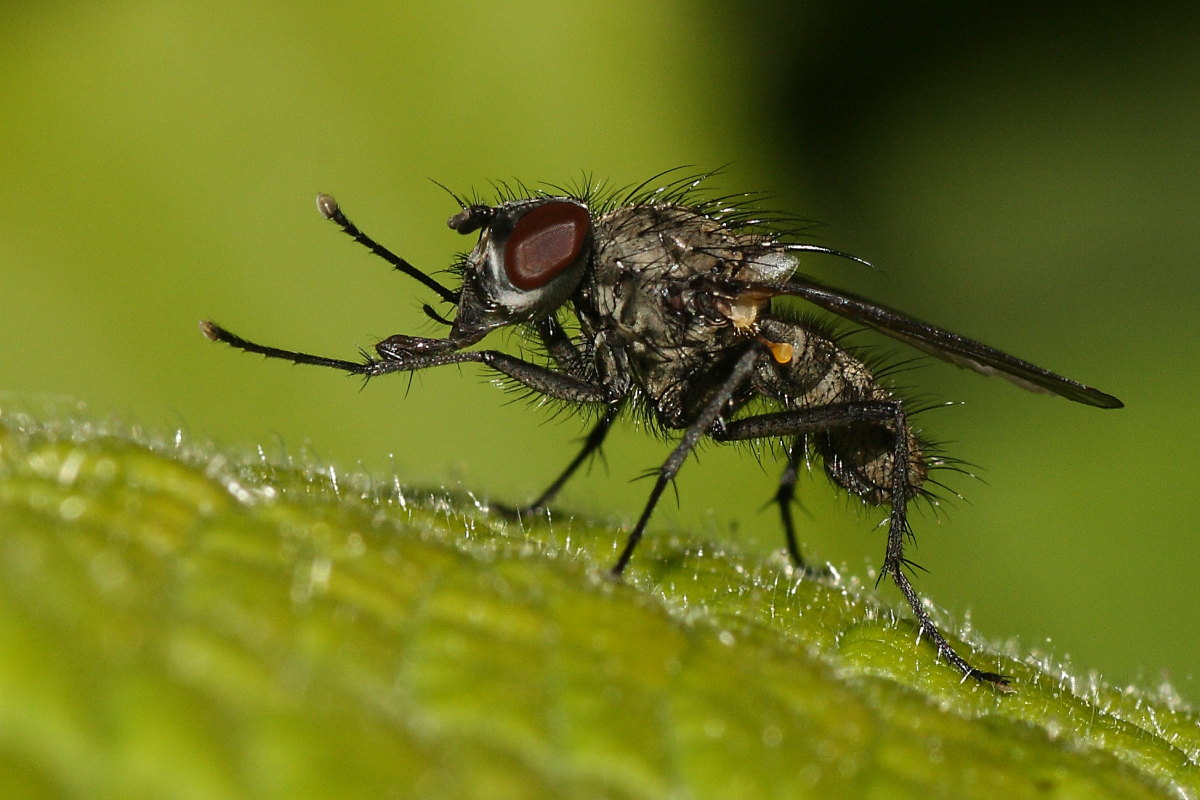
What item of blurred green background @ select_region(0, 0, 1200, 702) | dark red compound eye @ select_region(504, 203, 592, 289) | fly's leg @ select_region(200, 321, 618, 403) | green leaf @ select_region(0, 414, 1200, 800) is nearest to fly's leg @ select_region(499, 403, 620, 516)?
fly's leg @ select_region(200, 321, 618, 403)

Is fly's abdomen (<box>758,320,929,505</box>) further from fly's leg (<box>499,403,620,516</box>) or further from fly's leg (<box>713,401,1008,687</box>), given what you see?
fly's leg (<box>499,403,620,516</box>)

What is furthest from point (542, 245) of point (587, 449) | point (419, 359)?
point (587, 449)

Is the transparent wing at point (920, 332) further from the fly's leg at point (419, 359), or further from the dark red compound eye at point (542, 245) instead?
the fly's leg at point (419, 359)

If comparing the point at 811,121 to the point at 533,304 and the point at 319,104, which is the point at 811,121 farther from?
the point at 533,304

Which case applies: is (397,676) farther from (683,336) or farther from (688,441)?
(683,336)

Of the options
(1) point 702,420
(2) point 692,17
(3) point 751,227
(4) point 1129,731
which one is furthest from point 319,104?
(4) point 1129,731
